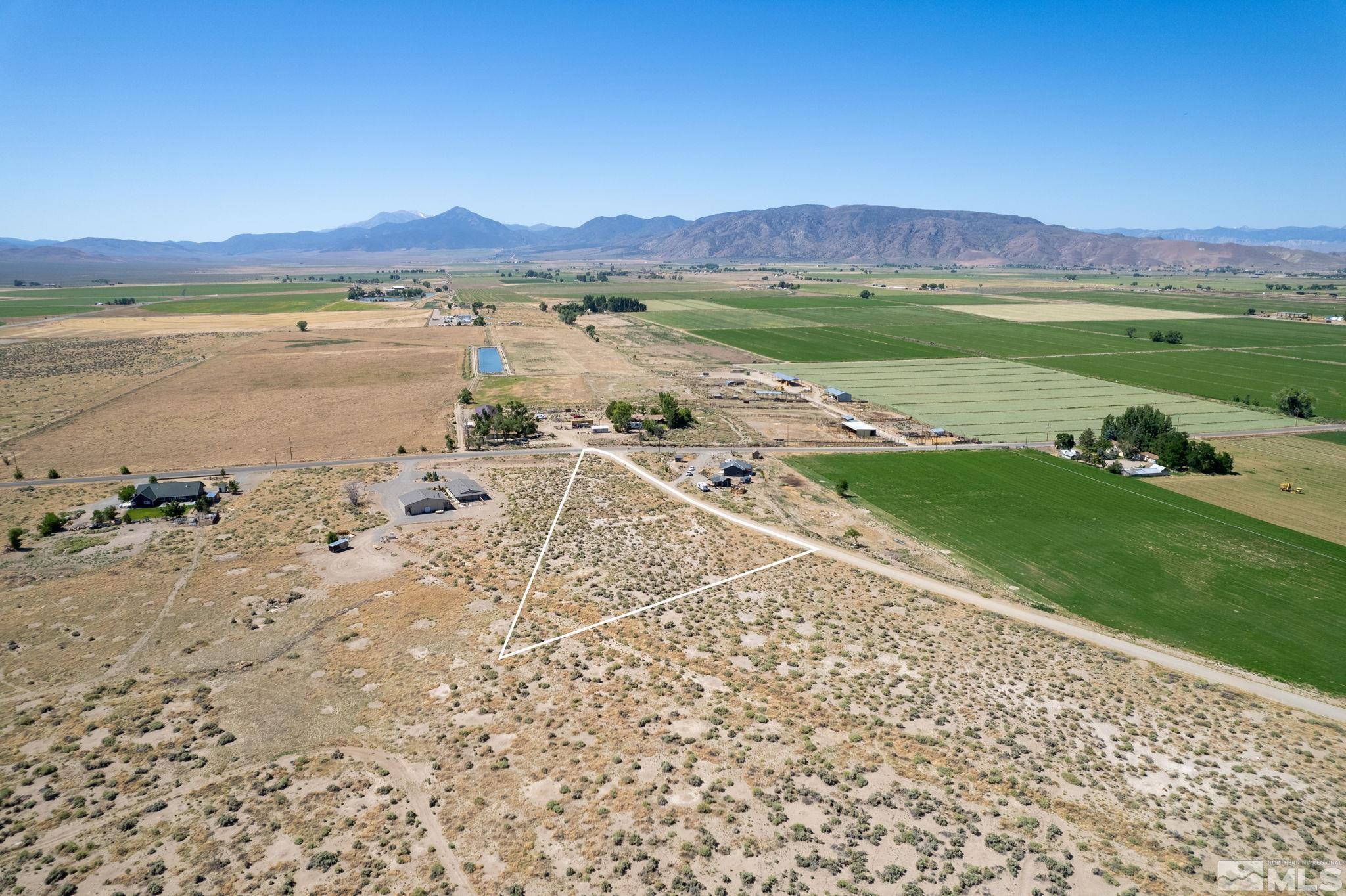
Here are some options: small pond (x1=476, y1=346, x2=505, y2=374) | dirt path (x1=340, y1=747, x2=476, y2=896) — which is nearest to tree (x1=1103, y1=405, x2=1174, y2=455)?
dirt path (x1=340, y1=747, x2=476, y2=896)

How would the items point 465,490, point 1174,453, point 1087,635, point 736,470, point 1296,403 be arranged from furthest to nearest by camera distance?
point 1296,403, point 1174,453, point 736,470, point 465,490, point 1087,635

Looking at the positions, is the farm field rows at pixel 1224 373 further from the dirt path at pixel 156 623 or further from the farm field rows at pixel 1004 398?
the dirt path at pixel 156 623

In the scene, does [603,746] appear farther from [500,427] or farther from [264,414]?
[264,414]

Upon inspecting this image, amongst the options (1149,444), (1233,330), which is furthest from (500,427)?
(1233,330)

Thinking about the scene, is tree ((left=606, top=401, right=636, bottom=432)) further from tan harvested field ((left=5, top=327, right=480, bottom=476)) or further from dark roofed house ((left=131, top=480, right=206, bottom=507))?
dark roofed house ((left=131, top=480, right=206, bottom=507))

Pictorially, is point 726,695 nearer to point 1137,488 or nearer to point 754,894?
point 754,894

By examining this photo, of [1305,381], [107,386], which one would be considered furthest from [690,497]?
[1305,381]
